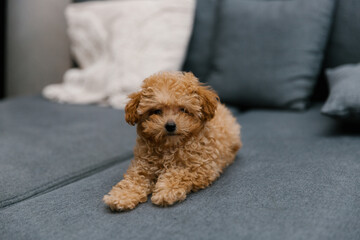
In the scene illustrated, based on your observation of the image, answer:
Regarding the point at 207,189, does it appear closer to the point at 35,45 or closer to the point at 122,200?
the point at 122,200

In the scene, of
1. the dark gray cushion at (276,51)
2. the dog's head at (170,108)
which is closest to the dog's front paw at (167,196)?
the dog's head at (170,108)

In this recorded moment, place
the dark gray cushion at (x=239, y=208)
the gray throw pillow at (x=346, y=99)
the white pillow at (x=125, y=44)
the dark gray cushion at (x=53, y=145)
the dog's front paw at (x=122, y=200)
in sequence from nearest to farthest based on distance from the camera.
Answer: the dark gray cushion at (x=239, y=208), the dog's front paw at (x=122, y=200), the dark gray cushion at (x=53, y=145), the gray throw pillow at (x=346, y=99), the white pillow at (x=125, y=44)

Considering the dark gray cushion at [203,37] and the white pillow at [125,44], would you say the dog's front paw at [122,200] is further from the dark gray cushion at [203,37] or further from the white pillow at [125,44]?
the dark gray cushion at [203,37]

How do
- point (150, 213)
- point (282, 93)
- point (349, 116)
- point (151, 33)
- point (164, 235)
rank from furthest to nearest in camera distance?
1. point (151, 33)
2. point (282, 93)
3. point (349, 116)
4. point (150, 213)
5. point (164, 235)

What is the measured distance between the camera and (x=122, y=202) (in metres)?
0.90

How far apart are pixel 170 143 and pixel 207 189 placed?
0.57 ft

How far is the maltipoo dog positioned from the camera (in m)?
0.96

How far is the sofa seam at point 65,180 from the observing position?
1048mm

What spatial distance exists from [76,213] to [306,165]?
723 mm

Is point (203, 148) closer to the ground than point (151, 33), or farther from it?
closer to the ground

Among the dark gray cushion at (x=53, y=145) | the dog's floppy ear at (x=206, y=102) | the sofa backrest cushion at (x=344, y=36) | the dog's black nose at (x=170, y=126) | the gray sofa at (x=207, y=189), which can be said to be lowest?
the dark gray cushion at (x=53, y=145)

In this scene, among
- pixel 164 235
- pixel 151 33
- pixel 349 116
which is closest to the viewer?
pixel 164 235

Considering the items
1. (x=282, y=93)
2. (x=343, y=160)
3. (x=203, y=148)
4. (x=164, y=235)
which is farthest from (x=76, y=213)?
(x=282, y=93)

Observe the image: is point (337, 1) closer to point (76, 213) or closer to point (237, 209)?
point (237, 209)
